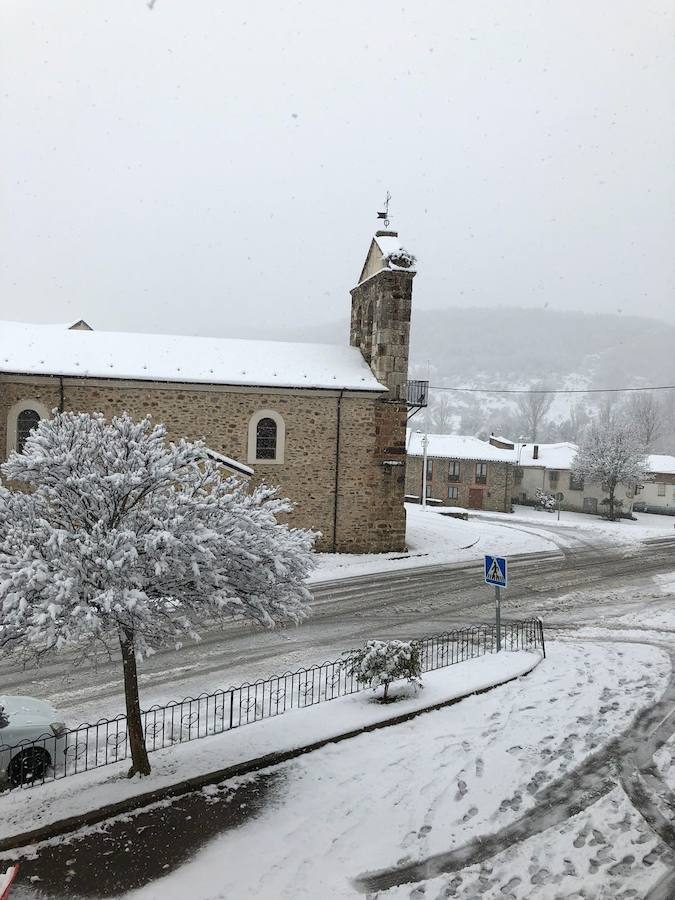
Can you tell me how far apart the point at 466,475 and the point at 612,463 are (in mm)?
10237

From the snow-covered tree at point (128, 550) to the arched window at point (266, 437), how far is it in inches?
648

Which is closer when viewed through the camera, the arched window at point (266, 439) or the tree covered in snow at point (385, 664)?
the tree covered in snow at point (385, 664)

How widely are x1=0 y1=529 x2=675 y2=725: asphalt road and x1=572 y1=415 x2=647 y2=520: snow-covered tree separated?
58.9 feet

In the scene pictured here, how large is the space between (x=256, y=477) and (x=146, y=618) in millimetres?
18182

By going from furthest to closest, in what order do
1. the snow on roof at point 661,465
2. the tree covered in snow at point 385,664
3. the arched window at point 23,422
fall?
the snow on roof at point 661,465
the arched window at point 23,422
the tree covered in snow at point 385,664

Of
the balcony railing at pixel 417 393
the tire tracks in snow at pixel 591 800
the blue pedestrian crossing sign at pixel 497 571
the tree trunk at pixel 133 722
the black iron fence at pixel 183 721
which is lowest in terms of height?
the black iron fence at pixel 183 721

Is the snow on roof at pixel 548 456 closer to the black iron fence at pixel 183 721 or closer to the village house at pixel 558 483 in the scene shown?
the village house at pixel 558 483

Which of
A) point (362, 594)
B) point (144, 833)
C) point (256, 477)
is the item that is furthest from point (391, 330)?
point (144, 833)

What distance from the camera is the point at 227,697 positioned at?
1216 cm

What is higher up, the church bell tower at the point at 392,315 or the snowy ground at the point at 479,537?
the church bell tower at the point at 392,315

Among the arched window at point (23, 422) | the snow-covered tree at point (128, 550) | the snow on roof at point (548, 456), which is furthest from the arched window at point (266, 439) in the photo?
the snow on roof at point (548, 456)

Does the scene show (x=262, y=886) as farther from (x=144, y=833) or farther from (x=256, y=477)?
(x=256, y=477)

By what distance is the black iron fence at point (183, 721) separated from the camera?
9102mm

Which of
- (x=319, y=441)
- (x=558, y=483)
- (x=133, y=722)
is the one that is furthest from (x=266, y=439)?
(x=558, y=483)
